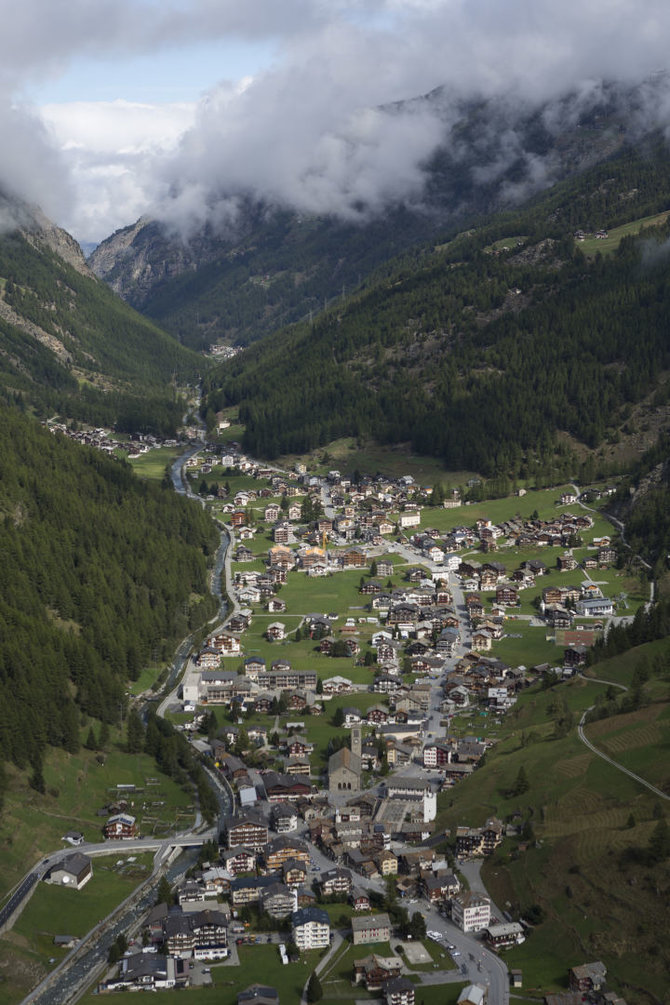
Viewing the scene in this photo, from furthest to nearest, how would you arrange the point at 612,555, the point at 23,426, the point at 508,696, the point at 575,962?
the point at 23,426 → the point at 612,555 → the point at 508,696 → the point at 575,962

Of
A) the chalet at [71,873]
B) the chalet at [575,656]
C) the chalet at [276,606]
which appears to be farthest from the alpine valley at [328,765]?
the chalet at [71,873]

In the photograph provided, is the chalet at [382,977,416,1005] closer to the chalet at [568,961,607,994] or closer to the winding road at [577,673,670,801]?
the chalet at [568,961,607,994]

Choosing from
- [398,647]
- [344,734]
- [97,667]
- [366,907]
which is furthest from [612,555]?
[366,907]

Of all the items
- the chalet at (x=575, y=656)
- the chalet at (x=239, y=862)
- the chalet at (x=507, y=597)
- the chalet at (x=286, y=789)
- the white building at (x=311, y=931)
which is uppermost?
the chalet at (x=507, y=597)

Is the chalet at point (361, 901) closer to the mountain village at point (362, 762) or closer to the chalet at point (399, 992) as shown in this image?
the mountain village at point (362, 762)

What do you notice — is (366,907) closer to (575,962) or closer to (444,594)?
(575,962)

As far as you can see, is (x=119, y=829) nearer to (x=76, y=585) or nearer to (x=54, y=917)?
(x=54, y=917)

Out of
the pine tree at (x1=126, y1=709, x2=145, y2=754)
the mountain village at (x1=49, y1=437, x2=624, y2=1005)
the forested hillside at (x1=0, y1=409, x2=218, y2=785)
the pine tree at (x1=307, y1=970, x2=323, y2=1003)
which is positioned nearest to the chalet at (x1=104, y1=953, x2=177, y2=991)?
the mountain village at (x1=49, y1=437, x2=624, y2=1005)

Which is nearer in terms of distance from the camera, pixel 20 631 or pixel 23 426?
pixel 20 631

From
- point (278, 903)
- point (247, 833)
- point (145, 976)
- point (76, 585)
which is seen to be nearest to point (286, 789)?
point (247, 833)
